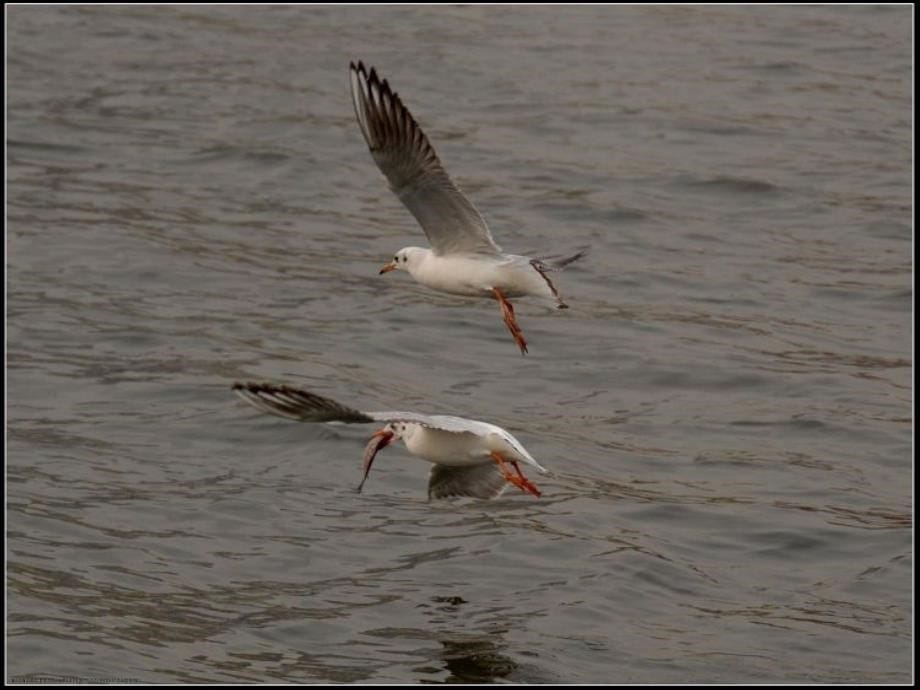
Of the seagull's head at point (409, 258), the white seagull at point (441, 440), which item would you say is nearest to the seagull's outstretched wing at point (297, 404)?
the white seagull at point (441, 440)

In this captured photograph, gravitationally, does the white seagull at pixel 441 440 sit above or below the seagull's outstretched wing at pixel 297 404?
below

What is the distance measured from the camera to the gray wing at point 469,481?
11.7 metres

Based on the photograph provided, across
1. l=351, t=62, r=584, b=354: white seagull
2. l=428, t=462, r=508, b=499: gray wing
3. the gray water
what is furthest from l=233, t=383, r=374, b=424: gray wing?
l=428, t=462, r=508, b=499: gray wing

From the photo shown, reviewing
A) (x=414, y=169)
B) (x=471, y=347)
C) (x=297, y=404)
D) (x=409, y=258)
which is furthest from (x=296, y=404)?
(x=471, y=347)

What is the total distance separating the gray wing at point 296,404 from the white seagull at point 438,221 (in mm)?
1795

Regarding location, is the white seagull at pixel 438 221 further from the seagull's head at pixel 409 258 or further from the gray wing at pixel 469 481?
the gray wing at pixel 469 481

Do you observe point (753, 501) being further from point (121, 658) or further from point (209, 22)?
point (209, 22)

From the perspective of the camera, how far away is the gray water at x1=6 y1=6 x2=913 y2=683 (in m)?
12.0

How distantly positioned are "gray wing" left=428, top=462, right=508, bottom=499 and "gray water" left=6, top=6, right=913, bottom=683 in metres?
0.77

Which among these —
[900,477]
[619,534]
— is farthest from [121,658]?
[900,477]

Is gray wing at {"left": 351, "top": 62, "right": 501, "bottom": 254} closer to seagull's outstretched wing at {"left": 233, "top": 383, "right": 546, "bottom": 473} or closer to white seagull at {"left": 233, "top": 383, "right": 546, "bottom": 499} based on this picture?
white seagull at {"left": 233, "top": 383, "right": 546, "bottom": 499}

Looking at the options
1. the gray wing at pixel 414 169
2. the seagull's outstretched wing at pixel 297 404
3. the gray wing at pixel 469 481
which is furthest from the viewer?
the gray wing at pixel 469 481

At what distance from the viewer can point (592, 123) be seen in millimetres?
21828

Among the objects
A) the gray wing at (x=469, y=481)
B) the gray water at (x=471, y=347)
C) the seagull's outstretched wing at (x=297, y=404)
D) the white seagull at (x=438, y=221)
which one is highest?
the white seagull at (x=438, y=221)
